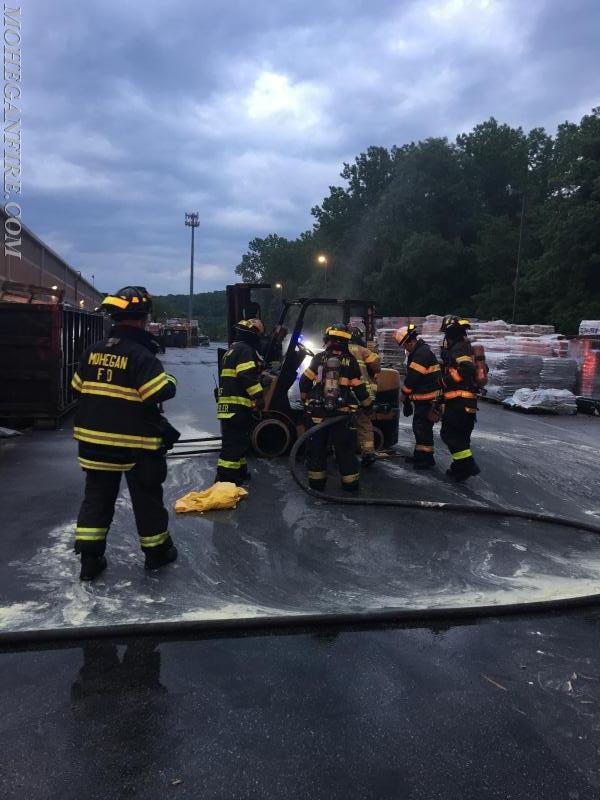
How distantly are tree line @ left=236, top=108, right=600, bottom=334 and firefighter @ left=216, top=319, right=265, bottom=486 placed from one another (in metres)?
25.4

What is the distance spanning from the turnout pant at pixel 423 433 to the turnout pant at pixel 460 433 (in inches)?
15.2

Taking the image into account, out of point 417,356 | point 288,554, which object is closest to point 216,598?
point 288,554

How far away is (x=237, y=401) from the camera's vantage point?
224 inches

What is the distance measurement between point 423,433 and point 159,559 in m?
3.97

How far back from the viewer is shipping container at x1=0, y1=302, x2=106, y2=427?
8.87 meters

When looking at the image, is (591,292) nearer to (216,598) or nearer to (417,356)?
(417,356)

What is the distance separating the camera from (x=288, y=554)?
4.13 m

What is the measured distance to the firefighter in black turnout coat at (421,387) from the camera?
6.63 m

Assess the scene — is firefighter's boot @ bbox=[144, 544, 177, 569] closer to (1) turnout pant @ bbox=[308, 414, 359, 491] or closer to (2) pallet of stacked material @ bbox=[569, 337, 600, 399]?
(1) turnout pant @ bbox=[308, 414, 359, 491]

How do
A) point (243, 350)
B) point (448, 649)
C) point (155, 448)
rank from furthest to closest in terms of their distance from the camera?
point (243, 350) < point (155, 448) < point (448, 649)

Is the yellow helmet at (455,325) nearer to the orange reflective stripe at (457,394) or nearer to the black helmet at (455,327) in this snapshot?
the black helmet at (455,327)

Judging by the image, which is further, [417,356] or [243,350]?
[417,356]

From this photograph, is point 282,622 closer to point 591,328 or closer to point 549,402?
point 549,402

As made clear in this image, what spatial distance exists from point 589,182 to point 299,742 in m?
30.4
